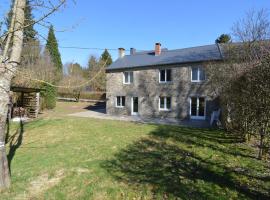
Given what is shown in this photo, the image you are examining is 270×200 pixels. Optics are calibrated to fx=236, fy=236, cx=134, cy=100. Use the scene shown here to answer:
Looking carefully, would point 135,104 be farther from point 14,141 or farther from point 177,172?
point 177,172

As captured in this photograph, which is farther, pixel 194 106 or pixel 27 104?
pixel 27 104

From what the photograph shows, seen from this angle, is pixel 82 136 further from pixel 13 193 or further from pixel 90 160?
pixel 13 193

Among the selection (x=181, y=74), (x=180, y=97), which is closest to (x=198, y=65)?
(x=181, y=74)

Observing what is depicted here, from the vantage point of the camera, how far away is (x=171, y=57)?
24.0m

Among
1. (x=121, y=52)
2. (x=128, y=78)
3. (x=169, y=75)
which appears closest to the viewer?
(x=169, y=75)

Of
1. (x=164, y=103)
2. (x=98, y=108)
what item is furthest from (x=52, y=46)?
(x=98, y=108)

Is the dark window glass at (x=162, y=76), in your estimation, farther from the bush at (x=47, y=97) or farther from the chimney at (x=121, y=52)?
the bush at (x=47, y=97)

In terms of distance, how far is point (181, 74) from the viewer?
867 inches

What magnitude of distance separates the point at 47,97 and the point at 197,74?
1739 cm

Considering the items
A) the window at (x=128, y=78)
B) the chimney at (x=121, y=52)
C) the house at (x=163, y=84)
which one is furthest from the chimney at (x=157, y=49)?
the chimney at (x=121, y=52)

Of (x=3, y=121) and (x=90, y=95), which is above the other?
(x=90, y=95)

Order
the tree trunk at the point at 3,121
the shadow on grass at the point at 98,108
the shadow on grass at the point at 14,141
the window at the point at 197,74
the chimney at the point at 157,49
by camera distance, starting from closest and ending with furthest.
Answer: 1. the tree trunk at the point at 3,121
2. the shadow on grass at the point at 14,141
3. the window at the point at 197,74
4. the chimney at the point at 157,49
5. the shadow on grass at the point at 98,108

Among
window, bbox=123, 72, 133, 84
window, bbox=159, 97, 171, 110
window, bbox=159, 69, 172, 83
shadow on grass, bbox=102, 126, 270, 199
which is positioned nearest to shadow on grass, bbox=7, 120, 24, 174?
shadow on grass, bbox=102, 126, 270, 199

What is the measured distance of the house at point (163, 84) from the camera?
68.7 ft
